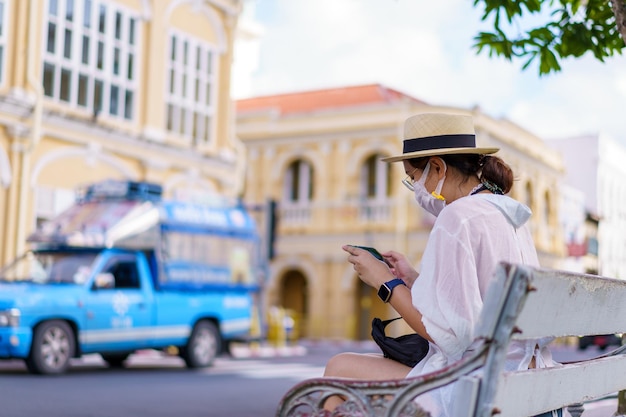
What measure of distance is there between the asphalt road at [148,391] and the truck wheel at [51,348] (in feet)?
0.72

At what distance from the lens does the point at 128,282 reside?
52.1ft

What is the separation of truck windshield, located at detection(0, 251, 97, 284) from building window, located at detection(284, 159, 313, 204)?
84.1 feet

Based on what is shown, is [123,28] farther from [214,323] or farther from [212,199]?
[214,323]

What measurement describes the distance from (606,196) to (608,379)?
191 feet

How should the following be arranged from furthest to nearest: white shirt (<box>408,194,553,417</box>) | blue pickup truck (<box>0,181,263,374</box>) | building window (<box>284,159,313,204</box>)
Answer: building window (<box>284,159,313,204</box>) < blue pickup truck (<box>0,181,263,374</box>) < white shirt (<box>408,194,553,417</box>)

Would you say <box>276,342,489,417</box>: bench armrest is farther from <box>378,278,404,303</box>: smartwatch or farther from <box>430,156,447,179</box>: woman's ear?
<box>430,156,447,179</box>: woman's ear

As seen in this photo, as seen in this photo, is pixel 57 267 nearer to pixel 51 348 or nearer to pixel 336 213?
A: pixel 51 348

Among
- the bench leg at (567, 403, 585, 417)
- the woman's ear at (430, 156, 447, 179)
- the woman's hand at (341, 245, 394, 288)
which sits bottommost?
the bench leg at (567, 403, 585, 417)

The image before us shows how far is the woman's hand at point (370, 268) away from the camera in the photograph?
345 cm

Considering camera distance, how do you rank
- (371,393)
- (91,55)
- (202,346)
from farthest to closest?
(91,55), (202,346), (371,393)

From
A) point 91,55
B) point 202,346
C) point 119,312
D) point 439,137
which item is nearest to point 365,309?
point 91,55

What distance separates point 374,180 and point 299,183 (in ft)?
11.3

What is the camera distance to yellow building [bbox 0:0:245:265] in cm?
2189

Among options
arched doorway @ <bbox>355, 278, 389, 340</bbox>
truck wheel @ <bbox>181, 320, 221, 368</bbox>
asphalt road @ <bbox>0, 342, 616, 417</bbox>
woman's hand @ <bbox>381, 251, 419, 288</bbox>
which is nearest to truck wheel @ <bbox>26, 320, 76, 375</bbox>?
asphalt road @ <bbox>0, 342, 616, 417</bbox>
